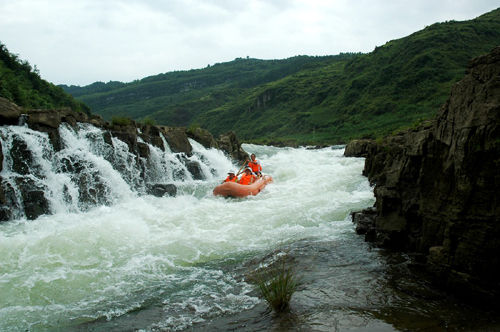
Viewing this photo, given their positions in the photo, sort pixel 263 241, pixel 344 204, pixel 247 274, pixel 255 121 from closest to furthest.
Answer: pixel 247 274 → pixel 263 241 → pixel 344 204 → pixel 255 121

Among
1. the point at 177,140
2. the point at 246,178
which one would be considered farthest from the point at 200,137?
the point at 246,178

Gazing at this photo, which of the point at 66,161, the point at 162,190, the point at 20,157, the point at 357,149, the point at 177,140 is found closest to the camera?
the point at 20,157

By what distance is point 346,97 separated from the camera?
67.2m

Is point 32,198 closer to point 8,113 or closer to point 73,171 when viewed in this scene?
point 73,171

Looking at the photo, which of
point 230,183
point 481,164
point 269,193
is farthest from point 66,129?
point 481,164

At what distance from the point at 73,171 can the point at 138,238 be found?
15.8 feet

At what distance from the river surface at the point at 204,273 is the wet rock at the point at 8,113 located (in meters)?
3.47

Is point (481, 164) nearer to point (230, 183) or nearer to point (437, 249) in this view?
point (437, 249)

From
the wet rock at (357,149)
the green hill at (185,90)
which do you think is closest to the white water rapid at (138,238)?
the wet rock at (357,149)

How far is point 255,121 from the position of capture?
89.8 meters

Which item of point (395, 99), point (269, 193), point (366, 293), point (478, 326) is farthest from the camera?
point (395, 99)

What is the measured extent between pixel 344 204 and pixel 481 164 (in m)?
6.93

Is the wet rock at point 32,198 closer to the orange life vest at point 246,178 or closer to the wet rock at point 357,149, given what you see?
the orange life vest at point 246,178

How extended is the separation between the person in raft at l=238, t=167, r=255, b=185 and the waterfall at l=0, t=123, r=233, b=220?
2.22 metres
